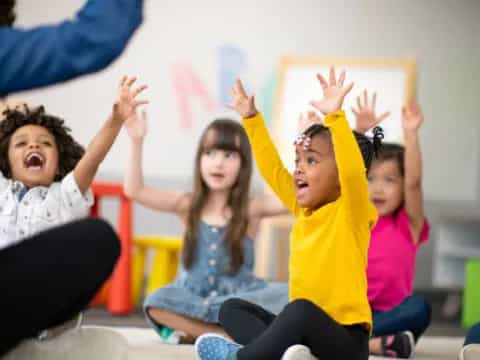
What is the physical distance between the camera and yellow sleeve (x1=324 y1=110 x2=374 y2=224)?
1.53m

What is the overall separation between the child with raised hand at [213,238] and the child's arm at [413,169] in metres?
0.36

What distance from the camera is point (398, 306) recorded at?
2350 millimetres

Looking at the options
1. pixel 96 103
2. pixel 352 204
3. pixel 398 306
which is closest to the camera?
pixel 352 204

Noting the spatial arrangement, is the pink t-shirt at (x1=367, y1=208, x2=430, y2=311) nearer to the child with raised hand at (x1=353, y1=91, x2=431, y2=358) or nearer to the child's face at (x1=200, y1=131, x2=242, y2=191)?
the child with raised hand at (x1=353, y1=91, x2=431, y2=358)

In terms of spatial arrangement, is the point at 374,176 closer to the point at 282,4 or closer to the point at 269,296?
the point at 269,296

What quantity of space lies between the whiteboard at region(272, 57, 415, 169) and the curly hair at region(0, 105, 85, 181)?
7.02 ft

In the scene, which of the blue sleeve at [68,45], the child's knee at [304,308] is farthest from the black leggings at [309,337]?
the blue sleeve at [68,45]

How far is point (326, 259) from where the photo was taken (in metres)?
1.61

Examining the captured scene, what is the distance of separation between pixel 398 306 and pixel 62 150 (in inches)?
40.7

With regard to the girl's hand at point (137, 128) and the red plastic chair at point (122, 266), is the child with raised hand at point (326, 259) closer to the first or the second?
the girl's hand at point (137, 128)

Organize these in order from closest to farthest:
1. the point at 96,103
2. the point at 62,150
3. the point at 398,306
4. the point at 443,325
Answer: the point at 62,150
the point at 398,306
the point at 443,325
the point at 96,103

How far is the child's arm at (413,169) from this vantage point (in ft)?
7.27

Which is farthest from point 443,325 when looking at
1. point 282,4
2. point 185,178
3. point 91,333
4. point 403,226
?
point 91,333

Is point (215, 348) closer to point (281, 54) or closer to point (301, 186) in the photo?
point (301, 186)
